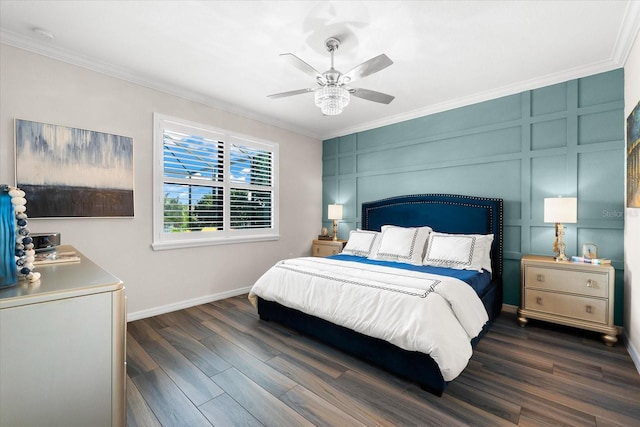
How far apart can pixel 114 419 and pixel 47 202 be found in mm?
2583

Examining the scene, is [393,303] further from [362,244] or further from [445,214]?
[445,214]

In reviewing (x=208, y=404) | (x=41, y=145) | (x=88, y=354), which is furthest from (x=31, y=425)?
(x=41, y=145)

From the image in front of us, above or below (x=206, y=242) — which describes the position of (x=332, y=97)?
above

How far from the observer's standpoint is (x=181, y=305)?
356 cm

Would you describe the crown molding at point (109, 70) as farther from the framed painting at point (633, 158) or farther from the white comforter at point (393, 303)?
the framed painting at point (633, 158)

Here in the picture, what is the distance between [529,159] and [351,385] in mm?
3149

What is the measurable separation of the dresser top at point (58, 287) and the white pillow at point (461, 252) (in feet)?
10.1

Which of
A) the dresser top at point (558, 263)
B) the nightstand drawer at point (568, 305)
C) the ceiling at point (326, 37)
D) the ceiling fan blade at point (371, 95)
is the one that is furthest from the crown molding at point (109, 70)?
the nightstand drawer at point (568, 305)

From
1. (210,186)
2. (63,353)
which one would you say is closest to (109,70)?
(210,186)

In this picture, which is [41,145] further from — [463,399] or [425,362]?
[463,399]

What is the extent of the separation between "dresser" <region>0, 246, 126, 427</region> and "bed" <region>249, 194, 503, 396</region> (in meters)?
1.65

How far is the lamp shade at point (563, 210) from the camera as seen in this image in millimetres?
2807

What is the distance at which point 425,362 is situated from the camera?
6.38ft

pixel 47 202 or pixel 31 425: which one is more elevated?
pixel 47 202
